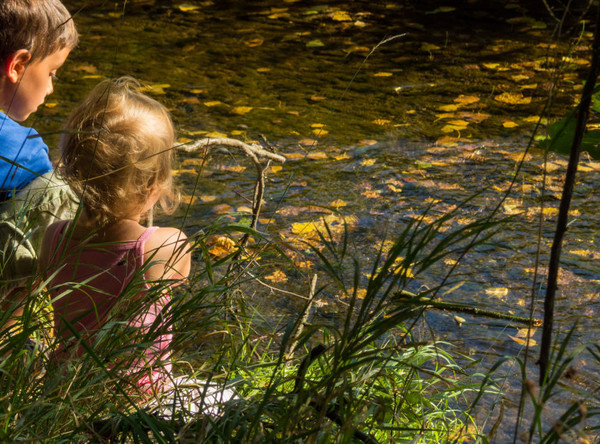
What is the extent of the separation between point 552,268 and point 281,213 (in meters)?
2.56

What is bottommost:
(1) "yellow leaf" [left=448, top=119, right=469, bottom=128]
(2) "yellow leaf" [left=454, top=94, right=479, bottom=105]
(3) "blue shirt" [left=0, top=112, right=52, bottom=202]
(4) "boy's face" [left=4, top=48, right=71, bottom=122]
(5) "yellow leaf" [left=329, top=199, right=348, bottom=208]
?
(5) "yellow leaf" [left=329, top=199, right=348, bottom=208]

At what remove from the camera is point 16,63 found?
2.71 m

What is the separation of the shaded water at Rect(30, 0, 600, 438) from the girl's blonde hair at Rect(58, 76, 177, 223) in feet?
1.66

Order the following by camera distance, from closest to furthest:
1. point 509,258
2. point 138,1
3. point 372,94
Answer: point 509,258
point 372,94
point 138,1

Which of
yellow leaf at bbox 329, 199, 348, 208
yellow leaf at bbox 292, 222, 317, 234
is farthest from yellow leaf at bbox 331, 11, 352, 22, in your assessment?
yellow leaf at bbox 292, 222, 317, 234

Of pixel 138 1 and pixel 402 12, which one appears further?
pixel 138 1

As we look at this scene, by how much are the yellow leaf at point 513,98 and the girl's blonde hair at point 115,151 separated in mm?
3430

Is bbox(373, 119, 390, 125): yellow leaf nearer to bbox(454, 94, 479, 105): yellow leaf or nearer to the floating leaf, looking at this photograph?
bbox(454, 94, 479, 105): yellow leaf

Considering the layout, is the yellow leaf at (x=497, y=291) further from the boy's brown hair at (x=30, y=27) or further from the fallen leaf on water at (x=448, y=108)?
the fallen leaf on water at (x=448, y=108)

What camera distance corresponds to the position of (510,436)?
2.33 meters

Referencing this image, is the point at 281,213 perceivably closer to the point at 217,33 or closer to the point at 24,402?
the point at 24,402

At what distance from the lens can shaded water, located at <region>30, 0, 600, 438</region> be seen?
3.28 m

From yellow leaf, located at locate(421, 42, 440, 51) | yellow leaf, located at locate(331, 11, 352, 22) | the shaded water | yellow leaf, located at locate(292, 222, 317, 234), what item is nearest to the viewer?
the shaded water

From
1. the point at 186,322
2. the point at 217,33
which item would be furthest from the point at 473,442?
the point at 217,33
